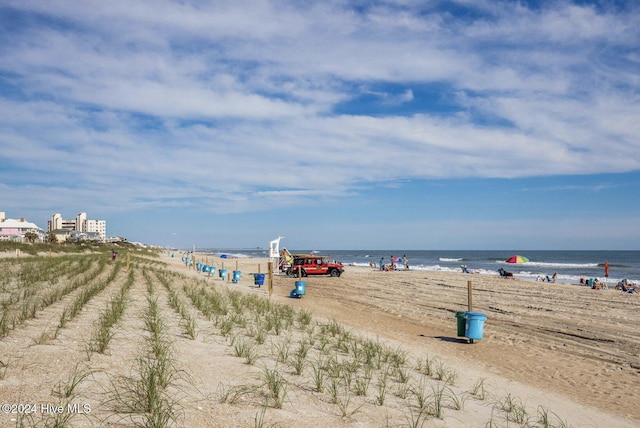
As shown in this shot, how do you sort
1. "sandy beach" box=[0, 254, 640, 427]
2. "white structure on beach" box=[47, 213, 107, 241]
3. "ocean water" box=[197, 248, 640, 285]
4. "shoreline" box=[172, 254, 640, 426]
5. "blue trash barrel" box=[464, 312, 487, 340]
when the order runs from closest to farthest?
"sandy beach" box=[0, 254, 640, 427], "shoreline" box=[172, 254, 640, 426], "blue trash barrel" box=[464, 312, 487, 340], "ocean water" box=[197, 248, 640, 285], "white structure on beach" box=[47, 213, 107, 241]

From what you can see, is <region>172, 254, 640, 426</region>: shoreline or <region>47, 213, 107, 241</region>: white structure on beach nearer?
<region>172, 254, 640, 426</region>: shoreline

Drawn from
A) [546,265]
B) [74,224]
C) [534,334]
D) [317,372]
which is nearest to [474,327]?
[534,334]

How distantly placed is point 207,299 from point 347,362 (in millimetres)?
7166

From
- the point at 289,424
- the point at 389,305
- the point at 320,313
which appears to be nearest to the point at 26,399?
the point at 289,424

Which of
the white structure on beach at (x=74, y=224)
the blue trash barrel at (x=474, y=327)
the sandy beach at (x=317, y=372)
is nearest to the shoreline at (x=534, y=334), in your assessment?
the sandy beach at (x=317, y=372)

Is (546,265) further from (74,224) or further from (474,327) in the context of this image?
(74,224)

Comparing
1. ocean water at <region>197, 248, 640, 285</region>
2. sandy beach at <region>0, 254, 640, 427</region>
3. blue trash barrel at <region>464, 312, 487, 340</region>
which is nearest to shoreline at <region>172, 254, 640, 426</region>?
sandy beach at <region>0, 254, 640, 427</region>

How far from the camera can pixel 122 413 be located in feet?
13.5

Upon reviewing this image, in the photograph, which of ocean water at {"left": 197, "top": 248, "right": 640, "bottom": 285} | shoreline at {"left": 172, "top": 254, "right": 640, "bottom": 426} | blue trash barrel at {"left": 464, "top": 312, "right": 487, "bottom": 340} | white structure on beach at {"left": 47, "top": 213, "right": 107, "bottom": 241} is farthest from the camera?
white structure on beach at {"left": 47, "top": 213, "right": 107, "bottom": 241}

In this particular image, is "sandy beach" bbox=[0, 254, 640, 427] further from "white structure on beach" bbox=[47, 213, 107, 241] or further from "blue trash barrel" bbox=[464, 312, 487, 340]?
"white structure on beach" bbox=[47, 213, 107, 241]

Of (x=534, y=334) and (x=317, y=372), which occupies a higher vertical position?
(x=317, y=372)

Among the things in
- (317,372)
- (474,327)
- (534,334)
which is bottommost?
(534,334)

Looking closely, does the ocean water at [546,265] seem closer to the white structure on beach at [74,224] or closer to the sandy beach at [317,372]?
the sandy beach at [317,372]

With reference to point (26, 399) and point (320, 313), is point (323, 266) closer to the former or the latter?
point (320, 313)
